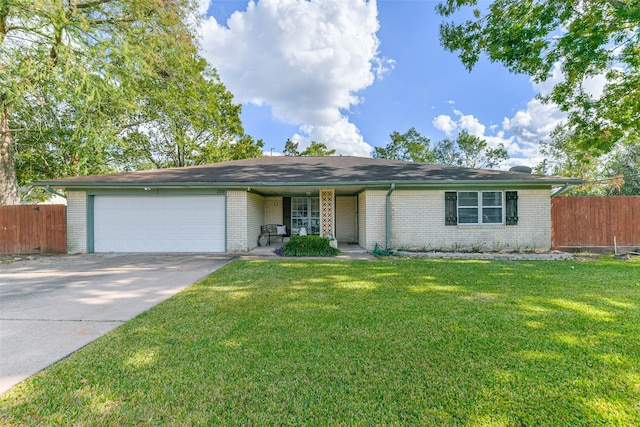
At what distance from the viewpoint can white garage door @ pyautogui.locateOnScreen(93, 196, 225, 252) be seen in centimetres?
984

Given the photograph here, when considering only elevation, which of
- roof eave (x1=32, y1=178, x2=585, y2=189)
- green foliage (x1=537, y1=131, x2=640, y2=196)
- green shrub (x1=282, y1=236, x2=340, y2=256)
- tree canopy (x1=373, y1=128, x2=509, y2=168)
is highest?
tree canopy (x1=373, y1=128, x2=509, y2=168)

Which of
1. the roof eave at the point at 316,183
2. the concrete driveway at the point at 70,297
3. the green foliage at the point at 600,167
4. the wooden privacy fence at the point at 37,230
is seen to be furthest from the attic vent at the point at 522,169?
the wooden privacy fence at the point at 37,230

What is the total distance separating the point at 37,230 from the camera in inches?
383

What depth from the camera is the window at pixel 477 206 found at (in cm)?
992

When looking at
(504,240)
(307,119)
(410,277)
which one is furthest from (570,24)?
(307,119)

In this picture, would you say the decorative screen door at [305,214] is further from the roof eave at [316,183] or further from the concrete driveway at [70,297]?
the concrete driveway at [70,297]

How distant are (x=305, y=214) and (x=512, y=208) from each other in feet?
28.3

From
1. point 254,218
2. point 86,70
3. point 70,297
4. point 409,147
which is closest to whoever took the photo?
point 70,297

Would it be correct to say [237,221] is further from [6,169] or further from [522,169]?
A: [522,169]

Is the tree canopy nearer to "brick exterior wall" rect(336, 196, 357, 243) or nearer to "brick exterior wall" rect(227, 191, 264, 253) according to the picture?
"brick exterior wall" rect(336, 196, 357, 243)

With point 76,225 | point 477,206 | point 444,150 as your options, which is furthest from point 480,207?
point 444,150

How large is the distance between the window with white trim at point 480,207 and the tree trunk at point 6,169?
17.4 metres

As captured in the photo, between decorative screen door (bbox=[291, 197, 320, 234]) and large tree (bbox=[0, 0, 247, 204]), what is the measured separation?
7.25 m

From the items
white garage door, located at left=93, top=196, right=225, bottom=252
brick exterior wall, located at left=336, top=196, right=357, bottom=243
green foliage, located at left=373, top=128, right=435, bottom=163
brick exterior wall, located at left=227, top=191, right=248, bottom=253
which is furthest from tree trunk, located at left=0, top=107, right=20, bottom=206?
green foliage, located at left=373, top=128, right=435, bottom=163
